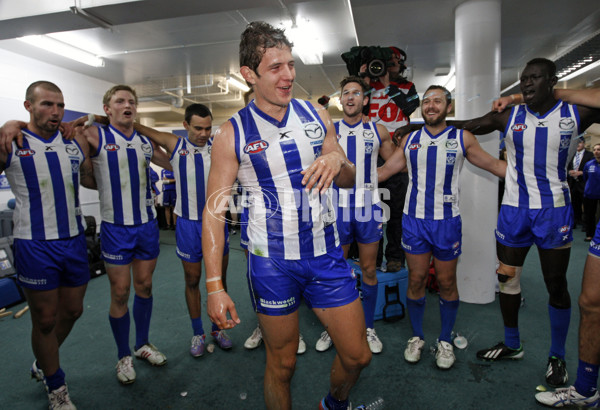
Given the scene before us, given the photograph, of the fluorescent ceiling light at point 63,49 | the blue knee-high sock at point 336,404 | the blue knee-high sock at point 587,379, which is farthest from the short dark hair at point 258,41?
the fluorescent ceiling light at point 63,49

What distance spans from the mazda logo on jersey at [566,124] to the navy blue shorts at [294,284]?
6.19ft

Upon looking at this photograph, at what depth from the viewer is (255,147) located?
1.66 m

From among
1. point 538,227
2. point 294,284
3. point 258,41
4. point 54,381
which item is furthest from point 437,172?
point 54,381

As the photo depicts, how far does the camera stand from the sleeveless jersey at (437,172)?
265 centimetres

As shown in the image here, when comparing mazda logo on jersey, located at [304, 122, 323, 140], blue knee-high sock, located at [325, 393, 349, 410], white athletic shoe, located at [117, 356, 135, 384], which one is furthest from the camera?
white athletic shoe, located at [117, 356, 135, 384]

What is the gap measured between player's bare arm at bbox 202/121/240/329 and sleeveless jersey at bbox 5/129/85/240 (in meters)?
1.42

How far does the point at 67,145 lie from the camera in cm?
244

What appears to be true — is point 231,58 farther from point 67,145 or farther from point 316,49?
point 67,145

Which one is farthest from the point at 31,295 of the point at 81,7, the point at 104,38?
the point at 104,38

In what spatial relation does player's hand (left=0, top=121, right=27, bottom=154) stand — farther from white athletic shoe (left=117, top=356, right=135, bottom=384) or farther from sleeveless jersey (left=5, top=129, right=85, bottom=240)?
white athletic shoe (left=117, top=356, right=135, bottom=384)

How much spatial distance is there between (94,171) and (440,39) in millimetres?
6074

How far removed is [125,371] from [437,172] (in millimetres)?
2776

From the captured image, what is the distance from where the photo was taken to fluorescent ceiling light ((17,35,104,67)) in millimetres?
5934

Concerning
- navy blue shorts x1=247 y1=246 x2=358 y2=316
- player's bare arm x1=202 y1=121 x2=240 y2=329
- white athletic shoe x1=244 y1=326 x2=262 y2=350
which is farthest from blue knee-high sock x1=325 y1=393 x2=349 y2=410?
white athletic shoe x1=244 y1=326 x2=262 y2=350
